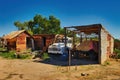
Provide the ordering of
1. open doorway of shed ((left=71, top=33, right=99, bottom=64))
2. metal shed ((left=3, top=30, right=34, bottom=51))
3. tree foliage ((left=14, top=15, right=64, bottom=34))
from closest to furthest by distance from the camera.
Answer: open doorway of shed ((left=71, top=33, right=99, bottom=64)), metal shed ((left=3, top=30, right=34, bottom=51)), tree foliage ((left=14, top=15, right=64, bottom=34))

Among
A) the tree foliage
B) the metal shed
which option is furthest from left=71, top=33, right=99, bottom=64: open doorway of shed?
the tree foliage

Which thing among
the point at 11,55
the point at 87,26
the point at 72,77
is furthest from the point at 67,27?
the point at 72,77

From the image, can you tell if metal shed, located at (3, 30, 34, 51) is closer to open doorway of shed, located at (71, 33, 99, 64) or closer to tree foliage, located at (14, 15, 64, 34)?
open doorway of shed, located at (71, 33, 99, 64)

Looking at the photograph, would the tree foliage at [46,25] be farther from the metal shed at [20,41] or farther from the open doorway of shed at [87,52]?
the open doorway of shed at [87,52]

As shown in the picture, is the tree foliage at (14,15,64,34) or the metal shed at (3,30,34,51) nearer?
the metal shed at (3,30,34,51)

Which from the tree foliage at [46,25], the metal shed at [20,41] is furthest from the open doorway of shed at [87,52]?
the tree foliage at [46,25]

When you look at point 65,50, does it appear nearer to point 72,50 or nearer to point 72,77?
point 72,50

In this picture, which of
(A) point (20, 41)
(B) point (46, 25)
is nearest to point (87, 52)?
(A) point (20, 41)

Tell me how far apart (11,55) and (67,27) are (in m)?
9.57

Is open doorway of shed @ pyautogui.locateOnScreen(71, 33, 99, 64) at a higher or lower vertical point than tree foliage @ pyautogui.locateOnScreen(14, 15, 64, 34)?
lower

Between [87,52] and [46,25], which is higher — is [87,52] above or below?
below

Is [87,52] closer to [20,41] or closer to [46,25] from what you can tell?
[20,41]

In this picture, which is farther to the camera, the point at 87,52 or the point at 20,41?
the point at 20,41

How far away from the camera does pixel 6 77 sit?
1550 centimetres
